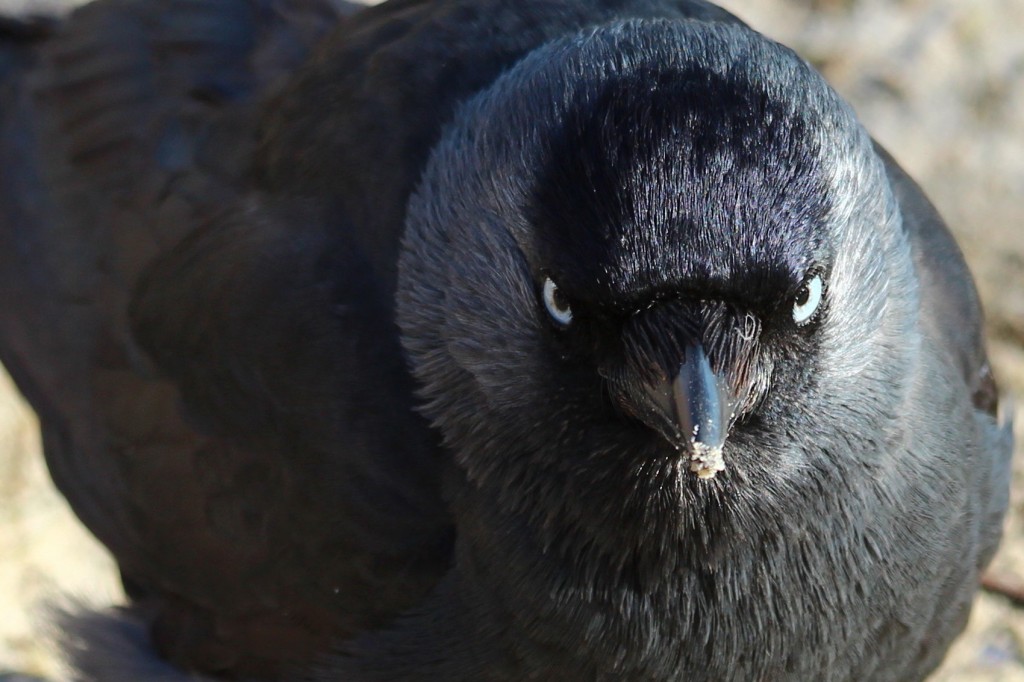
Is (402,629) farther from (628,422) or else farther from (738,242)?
(738,242)

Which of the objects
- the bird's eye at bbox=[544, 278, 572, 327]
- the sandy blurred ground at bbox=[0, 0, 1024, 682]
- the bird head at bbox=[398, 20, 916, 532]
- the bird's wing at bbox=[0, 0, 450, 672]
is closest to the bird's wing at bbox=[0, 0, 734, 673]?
the bird's wing at bbox=[0, 0, 450, 672]

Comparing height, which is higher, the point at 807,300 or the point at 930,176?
the point at 930,176

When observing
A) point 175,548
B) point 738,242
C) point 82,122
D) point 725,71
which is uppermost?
point 725,71

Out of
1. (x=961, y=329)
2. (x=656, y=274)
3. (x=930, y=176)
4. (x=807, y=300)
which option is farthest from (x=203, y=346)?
(x=930, y=176)

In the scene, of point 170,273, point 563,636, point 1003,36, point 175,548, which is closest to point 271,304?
point 170,273

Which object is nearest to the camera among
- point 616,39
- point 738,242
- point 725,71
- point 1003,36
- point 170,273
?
point 738,242

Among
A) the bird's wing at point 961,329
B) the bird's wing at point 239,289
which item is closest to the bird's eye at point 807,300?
the bird's wing at point 961,329

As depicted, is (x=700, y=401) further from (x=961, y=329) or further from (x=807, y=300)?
(x=961, y=329)
